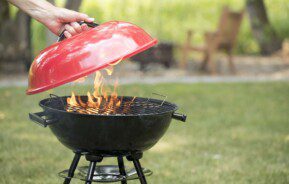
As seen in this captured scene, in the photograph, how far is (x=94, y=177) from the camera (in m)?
3.32

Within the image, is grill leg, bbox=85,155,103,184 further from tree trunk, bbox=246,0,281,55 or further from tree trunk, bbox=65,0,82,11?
tree trunk, bbox=246,0,281,55

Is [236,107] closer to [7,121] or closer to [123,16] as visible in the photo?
[7,121]

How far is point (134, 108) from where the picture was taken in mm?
3484

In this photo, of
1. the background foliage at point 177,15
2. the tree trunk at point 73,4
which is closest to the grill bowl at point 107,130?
the tree trunk at point 73,4

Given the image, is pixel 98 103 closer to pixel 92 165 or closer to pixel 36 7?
pixel 92 165

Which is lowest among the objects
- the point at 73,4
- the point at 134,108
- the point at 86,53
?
the point at 134,108

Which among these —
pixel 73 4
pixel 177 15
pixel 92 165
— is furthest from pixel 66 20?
pixel 177 15

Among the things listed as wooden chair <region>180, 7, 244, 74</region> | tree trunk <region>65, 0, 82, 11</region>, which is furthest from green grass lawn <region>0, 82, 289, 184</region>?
wooden chair <region>180, 7, 244, 74</region>

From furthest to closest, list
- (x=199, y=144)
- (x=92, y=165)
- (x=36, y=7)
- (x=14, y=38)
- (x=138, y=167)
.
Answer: (x=14, y=38) < (x=199, y=144) < (x=36, y=7) < (x=138, y=167) < (x=92, y=165)

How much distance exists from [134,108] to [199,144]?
2.61 m

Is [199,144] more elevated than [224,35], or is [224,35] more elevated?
[224,35]

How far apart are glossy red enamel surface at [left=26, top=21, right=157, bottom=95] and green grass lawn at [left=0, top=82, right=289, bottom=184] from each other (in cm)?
184

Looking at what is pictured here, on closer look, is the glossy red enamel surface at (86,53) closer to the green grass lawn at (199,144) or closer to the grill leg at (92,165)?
the grill leg at (92,165)

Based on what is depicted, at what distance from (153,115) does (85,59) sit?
1.53 ft
